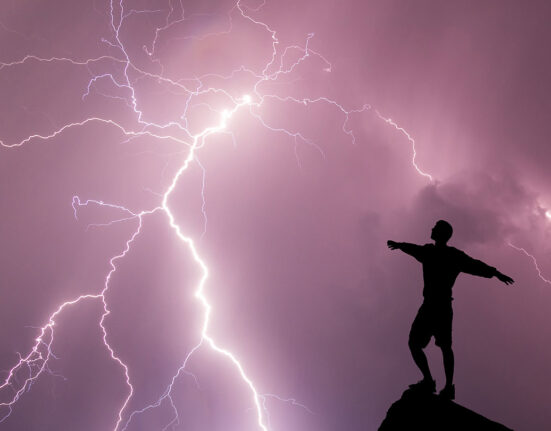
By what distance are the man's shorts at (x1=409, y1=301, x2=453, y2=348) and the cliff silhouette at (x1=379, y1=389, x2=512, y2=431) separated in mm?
446

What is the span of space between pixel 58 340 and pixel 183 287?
3399mm

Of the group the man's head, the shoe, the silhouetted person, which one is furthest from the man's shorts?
the man's head

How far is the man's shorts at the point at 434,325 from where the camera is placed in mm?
3107

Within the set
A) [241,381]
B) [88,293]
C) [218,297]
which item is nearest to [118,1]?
[88,293]

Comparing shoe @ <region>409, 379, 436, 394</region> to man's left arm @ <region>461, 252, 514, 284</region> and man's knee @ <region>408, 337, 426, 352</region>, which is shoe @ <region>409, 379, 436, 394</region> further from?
man's left arm @ <region>461, 252, 514, 284</region>

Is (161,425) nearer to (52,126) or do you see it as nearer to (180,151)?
(180,151)

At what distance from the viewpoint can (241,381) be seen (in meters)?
10.1

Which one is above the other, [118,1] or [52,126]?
[118,1]

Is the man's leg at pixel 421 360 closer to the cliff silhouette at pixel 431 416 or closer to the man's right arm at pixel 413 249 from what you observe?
the cliff silhouette at pixel 431 416

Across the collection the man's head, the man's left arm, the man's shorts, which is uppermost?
the man's head

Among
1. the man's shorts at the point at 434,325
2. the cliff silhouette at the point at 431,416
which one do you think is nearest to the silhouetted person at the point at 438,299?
the man's shorts at the point at 434,325

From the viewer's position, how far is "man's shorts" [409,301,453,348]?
311cm

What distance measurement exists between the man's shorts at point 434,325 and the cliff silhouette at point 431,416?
0.45 meters

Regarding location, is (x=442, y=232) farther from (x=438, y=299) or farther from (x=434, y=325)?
(x=434, y=325)
